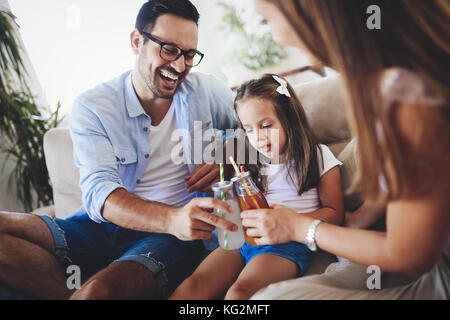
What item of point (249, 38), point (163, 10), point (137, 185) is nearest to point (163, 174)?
point (137, 185)

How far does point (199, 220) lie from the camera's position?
1056mm

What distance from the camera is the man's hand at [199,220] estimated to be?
1.00 metres

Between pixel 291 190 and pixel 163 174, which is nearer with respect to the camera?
pixel 291 190

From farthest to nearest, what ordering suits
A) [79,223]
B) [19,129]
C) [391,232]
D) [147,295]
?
[19,129]
[79,223]
[147,295]
[391,232]

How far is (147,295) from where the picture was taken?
1.15 meters

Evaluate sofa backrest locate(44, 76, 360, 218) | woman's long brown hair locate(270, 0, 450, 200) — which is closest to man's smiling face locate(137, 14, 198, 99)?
sofa backrest locate(44, 76, 360, 218)

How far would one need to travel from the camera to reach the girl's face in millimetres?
1366

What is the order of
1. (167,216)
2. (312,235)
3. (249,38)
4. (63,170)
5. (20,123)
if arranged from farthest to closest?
1. (249,38)
2. (20,123)
3. (63,170)
4. (167,216)
5. (312,235)

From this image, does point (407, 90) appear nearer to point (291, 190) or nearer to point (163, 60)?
point (291, 190)

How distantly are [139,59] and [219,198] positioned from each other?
96cm

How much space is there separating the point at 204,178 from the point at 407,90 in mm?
971

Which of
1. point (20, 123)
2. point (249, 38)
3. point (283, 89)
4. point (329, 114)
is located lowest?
point (20, 123)
